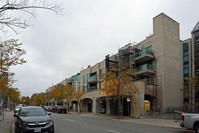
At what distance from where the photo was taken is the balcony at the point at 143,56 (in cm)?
3131

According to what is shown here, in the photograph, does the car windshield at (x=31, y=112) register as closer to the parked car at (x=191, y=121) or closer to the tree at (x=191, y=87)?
the parked car at (x=191, y=121)

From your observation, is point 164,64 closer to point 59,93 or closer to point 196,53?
point 196,53

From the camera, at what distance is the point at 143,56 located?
103ft

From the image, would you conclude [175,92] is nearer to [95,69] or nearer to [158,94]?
[158,94]

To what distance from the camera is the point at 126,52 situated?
35656 mm

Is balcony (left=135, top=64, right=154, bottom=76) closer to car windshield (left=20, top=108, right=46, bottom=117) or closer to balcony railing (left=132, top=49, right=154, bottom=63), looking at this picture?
balcony railing (left=132, top=49, right=154, bottom=63)

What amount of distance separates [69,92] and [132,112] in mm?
20823

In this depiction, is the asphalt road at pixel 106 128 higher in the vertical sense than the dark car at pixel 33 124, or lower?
lower

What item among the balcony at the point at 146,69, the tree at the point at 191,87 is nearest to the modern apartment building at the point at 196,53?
the tree at the point at 191,87

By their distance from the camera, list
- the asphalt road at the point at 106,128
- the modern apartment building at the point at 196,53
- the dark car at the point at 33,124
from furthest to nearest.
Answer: the modern apartment building at the point at 196,53
the asphalt road at the point at 106,128
the dark car at the point at 33,124

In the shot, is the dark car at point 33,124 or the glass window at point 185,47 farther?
the glass window at point 185,47

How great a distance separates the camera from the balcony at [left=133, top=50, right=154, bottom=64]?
3131 centimetres

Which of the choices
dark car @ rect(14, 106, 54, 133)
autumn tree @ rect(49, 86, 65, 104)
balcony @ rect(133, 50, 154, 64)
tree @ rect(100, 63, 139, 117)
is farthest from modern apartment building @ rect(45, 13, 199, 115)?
dark car @ rect(14, 106, 54, 133)

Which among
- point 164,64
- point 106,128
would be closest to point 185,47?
point 164,64
